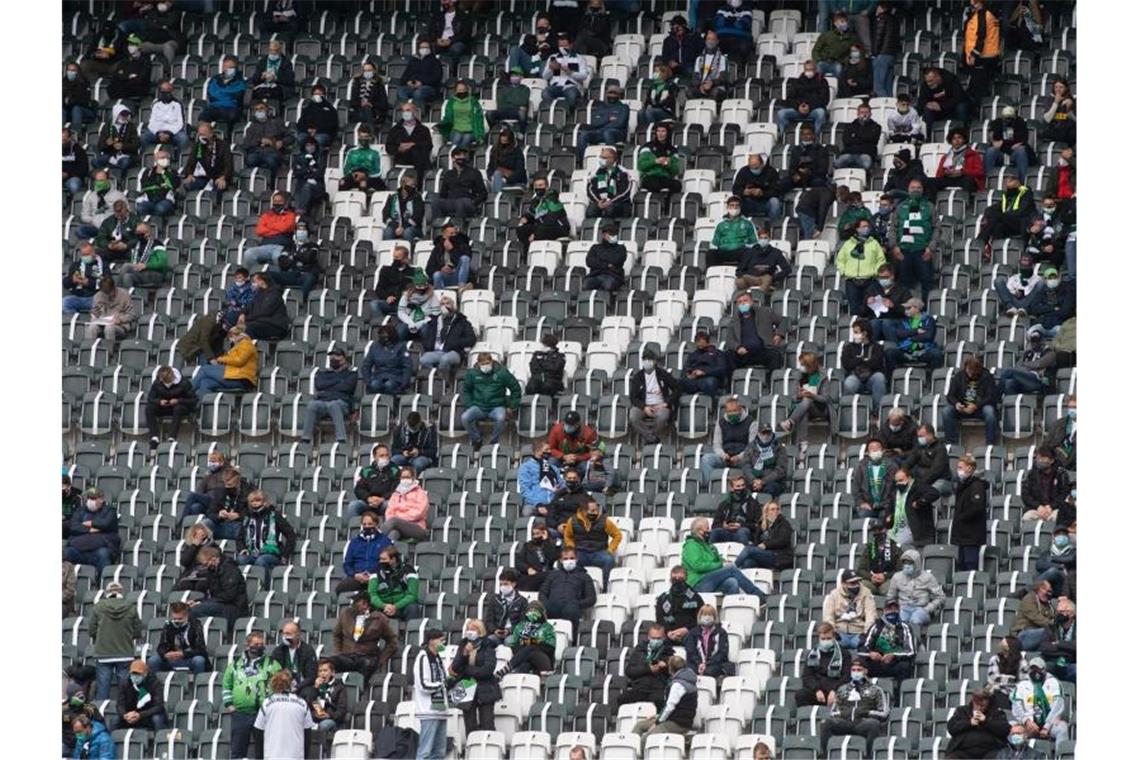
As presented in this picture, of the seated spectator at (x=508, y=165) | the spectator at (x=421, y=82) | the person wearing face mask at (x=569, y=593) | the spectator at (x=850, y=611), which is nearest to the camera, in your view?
the spectator at (x=850, y=611)

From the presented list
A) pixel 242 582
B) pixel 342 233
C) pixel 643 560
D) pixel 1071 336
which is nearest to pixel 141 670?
pixel 242 582

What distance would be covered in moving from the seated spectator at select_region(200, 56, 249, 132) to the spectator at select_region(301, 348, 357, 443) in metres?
4.93

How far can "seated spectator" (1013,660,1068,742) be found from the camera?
1005 inches

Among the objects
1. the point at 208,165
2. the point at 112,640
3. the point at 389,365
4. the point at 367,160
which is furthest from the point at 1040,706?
the point at 208,165

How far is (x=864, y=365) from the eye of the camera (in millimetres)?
29703

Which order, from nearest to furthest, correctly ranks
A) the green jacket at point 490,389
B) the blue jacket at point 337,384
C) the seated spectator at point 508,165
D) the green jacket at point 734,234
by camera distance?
the green jacket at point 490,389 → the blue jacket at point 337,384 → the green jacket at point 734,234 → the seated spectator at point 508,165

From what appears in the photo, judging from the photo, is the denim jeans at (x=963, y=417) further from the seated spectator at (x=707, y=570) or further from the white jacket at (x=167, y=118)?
the white jacket at (x=167, y=118)

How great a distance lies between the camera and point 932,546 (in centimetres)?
2777

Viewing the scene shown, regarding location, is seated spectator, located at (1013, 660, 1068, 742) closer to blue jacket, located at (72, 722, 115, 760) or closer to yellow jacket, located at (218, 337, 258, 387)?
blue jacket, located at (72, 722, 115, 760)

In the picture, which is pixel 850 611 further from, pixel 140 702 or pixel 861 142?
pixel 861 142

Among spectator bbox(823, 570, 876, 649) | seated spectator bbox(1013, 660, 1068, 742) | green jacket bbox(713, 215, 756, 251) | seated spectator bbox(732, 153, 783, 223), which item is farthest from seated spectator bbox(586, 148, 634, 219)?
seated spectator bbox(1013, 660, 1068, 742)

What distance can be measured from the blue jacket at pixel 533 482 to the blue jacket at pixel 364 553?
1.51 m

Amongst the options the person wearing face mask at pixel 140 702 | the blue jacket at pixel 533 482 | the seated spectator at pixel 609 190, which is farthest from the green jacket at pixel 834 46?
the person wearing face mask at pixel 140 702

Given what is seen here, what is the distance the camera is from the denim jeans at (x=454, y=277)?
104ft
